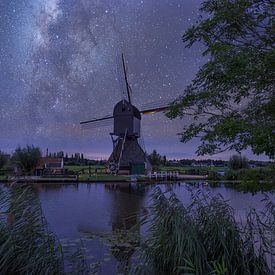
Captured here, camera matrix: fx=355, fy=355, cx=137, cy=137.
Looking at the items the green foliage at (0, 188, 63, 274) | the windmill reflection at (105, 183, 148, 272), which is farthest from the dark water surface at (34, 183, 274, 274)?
the green foliage at (0, 188, 63, 274)

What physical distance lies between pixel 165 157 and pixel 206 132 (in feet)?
329

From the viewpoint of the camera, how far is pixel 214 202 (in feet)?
23.0

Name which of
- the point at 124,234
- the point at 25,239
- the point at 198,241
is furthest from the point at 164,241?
the point at 124,234

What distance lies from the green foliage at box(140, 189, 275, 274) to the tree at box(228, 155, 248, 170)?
56414 mm

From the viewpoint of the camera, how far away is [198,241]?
5.95 metres

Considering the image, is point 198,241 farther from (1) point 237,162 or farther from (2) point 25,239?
(1) point 237,162

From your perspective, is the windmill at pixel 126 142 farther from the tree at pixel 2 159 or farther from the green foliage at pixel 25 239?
the green foliage at pixel 25 239

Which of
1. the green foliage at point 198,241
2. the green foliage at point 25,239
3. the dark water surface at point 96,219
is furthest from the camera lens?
the dark water surface at point 96,219

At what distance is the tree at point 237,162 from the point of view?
61.2 metres

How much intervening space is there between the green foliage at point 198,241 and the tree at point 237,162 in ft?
185

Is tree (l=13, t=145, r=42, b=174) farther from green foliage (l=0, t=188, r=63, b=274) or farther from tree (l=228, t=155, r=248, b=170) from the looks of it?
green foliage (l=0, t=188, r=63, b=274)

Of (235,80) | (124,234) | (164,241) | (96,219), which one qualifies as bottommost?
(124,234)

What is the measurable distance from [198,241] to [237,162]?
191 ft

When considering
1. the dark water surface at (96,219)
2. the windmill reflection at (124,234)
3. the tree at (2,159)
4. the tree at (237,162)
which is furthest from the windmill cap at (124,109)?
the windmill reflection at (124,234)
